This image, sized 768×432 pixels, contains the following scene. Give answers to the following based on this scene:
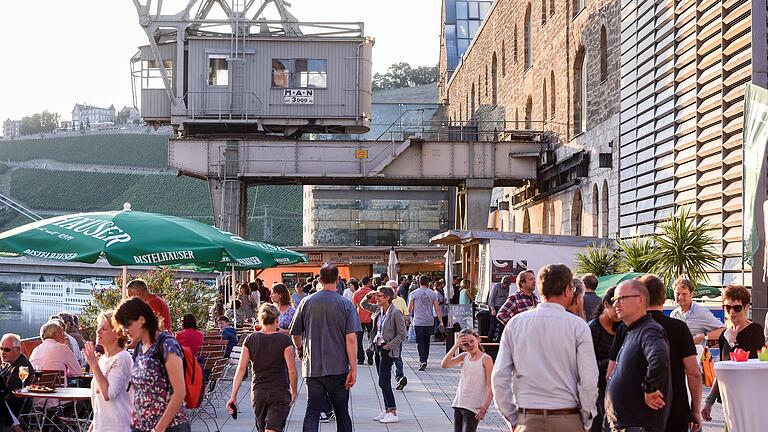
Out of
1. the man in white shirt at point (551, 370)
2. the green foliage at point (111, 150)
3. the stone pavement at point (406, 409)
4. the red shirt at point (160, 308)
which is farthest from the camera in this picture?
the green foliage at point (111, 150)

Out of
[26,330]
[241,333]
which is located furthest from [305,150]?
[26,330]

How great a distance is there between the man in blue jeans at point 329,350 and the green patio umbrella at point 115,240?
2.80 metres

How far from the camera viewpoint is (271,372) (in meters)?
10.4

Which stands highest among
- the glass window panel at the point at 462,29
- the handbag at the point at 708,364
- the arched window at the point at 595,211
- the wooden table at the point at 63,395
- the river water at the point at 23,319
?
the glass window panel at the point at 462,29

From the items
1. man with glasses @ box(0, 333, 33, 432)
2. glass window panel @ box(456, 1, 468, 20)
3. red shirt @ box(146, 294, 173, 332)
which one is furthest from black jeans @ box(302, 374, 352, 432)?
glass window panel @ box(456, 1, 468, 20)

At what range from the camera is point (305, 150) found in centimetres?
4041

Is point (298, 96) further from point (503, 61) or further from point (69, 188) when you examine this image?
point (69, 188)

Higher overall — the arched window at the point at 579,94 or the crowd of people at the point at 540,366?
the arched window at the point at 579,94

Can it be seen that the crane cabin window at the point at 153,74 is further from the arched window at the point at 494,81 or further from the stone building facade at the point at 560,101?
the arched window at the point at 494,81

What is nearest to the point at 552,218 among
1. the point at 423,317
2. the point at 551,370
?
the point at 423,317

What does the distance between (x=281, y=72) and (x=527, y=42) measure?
947 cm

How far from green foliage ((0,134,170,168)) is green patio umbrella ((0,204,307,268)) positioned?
16807 cm

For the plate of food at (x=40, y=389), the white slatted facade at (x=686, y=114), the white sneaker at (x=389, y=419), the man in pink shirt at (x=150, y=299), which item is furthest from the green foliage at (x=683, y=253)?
the plate of food at (x=40, y=389)

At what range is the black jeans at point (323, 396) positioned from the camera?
1080cm
